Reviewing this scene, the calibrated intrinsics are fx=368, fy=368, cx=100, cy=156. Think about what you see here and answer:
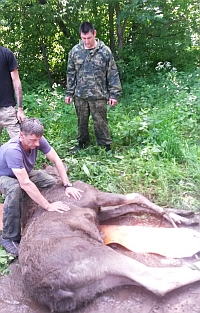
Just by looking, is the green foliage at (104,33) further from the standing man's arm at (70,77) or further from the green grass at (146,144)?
the standing man's arm at (70,77)

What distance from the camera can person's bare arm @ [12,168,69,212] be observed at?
12.5ft

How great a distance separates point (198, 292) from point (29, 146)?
2.20m

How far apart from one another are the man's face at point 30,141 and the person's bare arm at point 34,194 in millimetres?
274

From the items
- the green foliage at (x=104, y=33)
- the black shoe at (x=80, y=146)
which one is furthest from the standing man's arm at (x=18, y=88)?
the green foliage at (x=104, y=33)

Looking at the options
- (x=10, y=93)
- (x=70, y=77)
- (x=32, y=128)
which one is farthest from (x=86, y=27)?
(x=32, y=128)

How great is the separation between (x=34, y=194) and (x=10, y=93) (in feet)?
6.57

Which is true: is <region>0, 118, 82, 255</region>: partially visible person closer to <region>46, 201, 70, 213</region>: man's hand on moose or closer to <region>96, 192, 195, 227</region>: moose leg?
<region>46, 201, 70, 213</region>: man's hand on moose

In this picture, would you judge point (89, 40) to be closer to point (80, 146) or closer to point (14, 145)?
point (80, 146)

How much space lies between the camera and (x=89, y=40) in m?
5.62

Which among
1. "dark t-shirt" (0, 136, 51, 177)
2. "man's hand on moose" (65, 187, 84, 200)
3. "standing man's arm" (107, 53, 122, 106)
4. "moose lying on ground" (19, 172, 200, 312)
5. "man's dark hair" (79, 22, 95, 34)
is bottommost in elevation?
"moose lying on ground" (19, 172, 200, 312)

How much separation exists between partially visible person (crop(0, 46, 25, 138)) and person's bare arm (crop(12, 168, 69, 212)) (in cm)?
148

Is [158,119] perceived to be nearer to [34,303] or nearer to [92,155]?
[92,155]

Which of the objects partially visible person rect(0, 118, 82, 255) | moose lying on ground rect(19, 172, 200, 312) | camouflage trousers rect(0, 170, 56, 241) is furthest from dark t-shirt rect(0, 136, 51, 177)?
moose lying on ground rect(19, 172, 200, 312)

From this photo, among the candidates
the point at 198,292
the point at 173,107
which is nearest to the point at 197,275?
the point at 198,292
